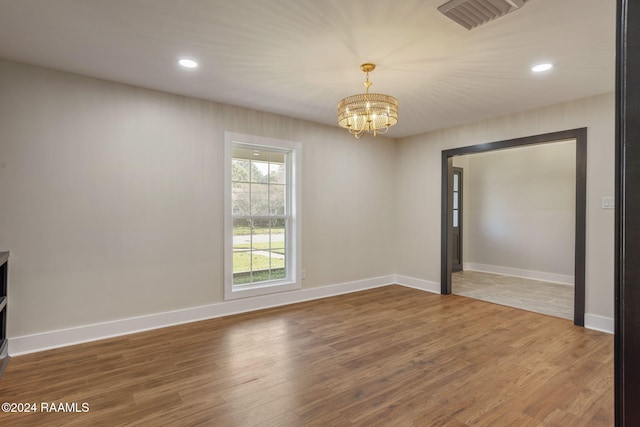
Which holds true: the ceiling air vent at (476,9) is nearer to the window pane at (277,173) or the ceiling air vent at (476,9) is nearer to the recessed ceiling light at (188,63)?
the recessed ceiling light at (188,63)

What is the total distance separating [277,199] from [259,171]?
464mm

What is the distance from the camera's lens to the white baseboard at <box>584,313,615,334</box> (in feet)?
11.5

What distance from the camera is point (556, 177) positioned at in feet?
19.4

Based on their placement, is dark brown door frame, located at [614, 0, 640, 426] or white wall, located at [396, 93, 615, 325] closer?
dark brown door frame, located at [614, 0, 640, 426]

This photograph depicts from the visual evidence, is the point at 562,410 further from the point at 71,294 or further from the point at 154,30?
the point at 71,294

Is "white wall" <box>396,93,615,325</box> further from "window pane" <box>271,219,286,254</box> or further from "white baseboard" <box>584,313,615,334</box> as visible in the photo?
"window pane" <box>271,219,286,254</box>

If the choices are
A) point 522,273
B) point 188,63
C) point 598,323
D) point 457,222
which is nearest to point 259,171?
point 188,63

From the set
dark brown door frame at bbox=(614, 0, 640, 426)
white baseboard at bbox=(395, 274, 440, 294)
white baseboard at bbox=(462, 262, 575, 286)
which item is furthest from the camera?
white baseboard at bbox=(462, 262, 575, 286)

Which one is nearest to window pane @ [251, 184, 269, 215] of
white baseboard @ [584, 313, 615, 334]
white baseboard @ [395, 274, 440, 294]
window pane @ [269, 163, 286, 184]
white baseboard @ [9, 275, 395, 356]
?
window pane @ [269, 163, 286, 184]

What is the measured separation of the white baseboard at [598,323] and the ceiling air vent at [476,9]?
11.0ft

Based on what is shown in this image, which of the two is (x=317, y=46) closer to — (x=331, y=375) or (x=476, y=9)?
(x=476, y=9)

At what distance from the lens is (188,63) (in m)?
2.90

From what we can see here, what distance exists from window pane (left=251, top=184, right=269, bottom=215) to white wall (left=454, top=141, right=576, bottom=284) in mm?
4494

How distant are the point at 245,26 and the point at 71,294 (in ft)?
9.49
